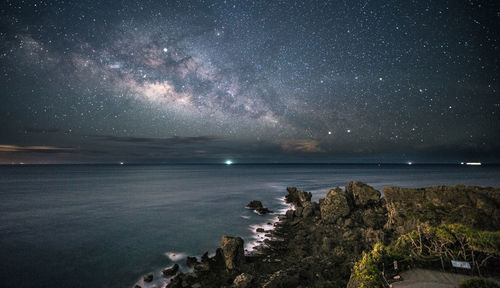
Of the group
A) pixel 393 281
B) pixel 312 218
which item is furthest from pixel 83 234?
pixel 393 281

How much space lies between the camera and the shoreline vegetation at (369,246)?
8.59 meters

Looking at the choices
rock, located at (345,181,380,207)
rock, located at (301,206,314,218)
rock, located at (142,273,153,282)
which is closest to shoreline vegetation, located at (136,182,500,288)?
rock, located at (345,181,380,207)

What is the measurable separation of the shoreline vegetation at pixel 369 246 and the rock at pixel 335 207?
0.10 m

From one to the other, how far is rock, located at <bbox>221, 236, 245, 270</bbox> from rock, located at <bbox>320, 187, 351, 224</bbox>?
39.4 ft

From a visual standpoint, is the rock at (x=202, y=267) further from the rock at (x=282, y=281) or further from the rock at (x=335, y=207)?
the rock at (x=335, y=207)

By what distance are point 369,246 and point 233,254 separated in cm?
967

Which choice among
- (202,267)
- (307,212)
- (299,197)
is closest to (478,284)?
(202,267)

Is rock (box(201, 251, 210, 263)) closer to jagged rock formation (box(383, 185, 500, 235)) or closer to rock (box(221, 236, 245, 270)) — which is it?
rock (box(221, 236, 245, 270))

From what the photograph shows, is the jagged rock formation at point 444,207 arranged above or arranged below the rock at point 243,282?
above

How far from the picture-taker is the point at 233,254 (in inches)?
579

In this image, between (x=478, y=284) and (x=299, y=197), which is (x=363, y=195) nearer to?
(x=299, y=197)

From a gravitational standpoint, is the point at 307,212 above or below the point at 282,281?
→ below

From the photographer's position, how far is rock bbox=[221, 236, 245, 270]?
1447 cm

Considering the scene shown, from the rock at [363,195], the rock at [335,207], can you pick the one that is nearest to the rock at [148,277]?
the rock at [335,207]
